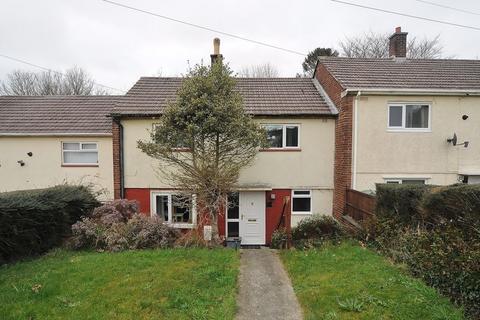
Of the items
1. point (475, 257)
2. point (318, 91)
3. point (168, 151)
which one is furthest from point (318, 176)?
point (475, 257)

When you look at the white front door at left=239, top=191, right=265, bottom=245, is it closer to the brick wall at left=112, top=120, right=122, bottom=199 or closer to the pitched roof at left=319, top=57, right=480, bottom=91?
the brick wall at left=112, top=120, right=122, bottom=199

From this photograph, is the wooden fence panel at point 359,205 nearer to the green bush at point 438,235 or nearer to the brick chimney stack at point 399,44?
the green bush at point 438,235

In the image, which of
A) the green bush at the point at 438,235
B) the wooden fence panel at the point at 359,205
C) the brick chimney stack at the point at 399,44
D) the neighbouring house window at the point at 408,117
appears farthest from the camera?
the brick chimney stack at the point at 399,44

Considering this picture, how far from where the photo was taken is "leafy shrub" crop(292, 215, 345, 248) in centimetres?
927

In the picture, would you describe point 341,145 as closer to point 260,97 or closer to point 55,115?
point 260,97

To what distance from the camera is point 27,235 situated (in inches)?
287

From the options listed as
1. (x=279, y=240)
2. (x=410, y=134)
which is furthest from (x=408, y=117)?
(x=279, y=240)

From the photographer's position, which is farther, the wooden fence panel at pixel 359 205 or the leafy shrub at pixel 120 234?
the wooden fence panel at pixel 359 205

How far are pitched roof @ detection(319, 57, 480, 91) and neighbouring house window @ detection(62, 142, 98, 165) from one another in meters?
11.0

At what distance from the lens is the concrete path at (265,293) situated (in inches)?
183

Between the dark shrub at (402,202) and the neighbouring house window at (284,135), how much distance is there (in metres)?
4.47

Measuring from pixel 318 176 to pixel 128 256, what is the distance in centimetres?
796

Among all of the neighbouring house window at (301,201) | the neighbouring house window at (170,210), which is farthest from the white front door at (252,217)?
the neighbouring house window at (170,210)

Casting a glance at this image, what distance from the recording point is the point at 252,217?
12.5 metres
